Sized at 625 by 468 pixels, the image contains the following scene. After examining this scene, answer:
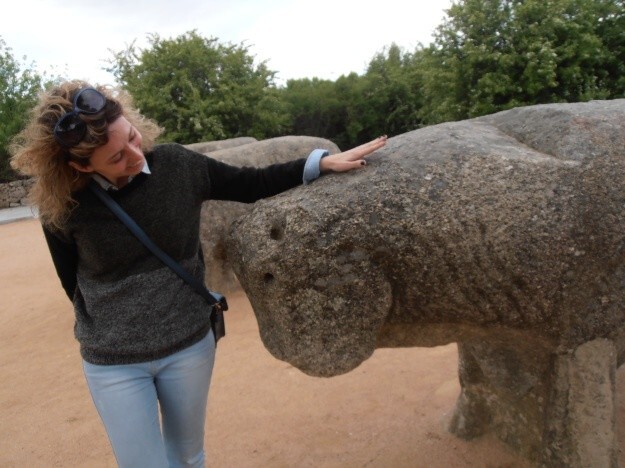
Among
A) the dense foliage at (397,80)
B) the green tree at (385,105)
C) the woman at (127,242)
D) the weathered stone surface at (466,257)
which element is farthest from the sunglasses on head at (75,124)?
the green tree at (385,105)

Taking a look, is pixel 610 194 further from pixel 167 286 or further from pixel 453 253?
pixel 167 286

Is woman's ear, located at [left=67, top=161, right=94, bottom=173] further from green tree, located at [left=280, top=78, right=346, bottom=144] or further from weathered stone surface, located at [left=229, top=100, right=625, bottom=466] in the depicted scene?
green tree, located at [left=280, top=78, right=346, bottom=144]

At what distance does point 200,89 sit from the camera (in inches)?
718

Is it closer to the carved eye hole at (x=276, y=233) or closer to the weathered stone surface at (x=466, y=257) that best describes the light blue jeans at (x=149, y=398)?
the weathered stone surface at (x=466, y=257)

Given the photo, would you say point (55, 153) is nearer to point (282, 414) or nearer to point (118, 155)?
point (118, 155)

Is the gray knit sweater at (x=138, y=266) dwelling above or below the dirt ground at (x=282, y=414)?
above

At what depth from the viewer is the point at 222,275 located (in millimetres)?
6602

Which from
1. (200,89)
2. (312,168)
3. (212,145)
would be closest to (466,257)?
(312,168)

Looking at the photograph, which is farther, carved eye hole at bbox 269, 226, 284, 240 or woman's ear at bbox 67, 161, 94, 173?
carved eye hole at bbox 269, 226, 284, 240

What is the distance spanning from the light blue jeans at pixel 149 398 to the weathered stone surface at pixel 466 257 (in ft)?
1.01

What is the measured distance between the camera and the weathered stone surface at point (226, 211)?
20.9ft

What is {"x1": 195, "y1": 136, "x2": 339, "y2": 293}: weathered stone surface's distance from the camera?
637 centimetres

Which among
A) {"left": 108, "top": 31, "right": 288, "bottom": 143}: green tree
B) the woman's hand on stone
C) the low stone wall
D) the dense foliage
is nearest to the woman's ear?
the woman's hand on stone

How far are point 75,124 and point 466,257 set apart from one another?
4.49 feet
